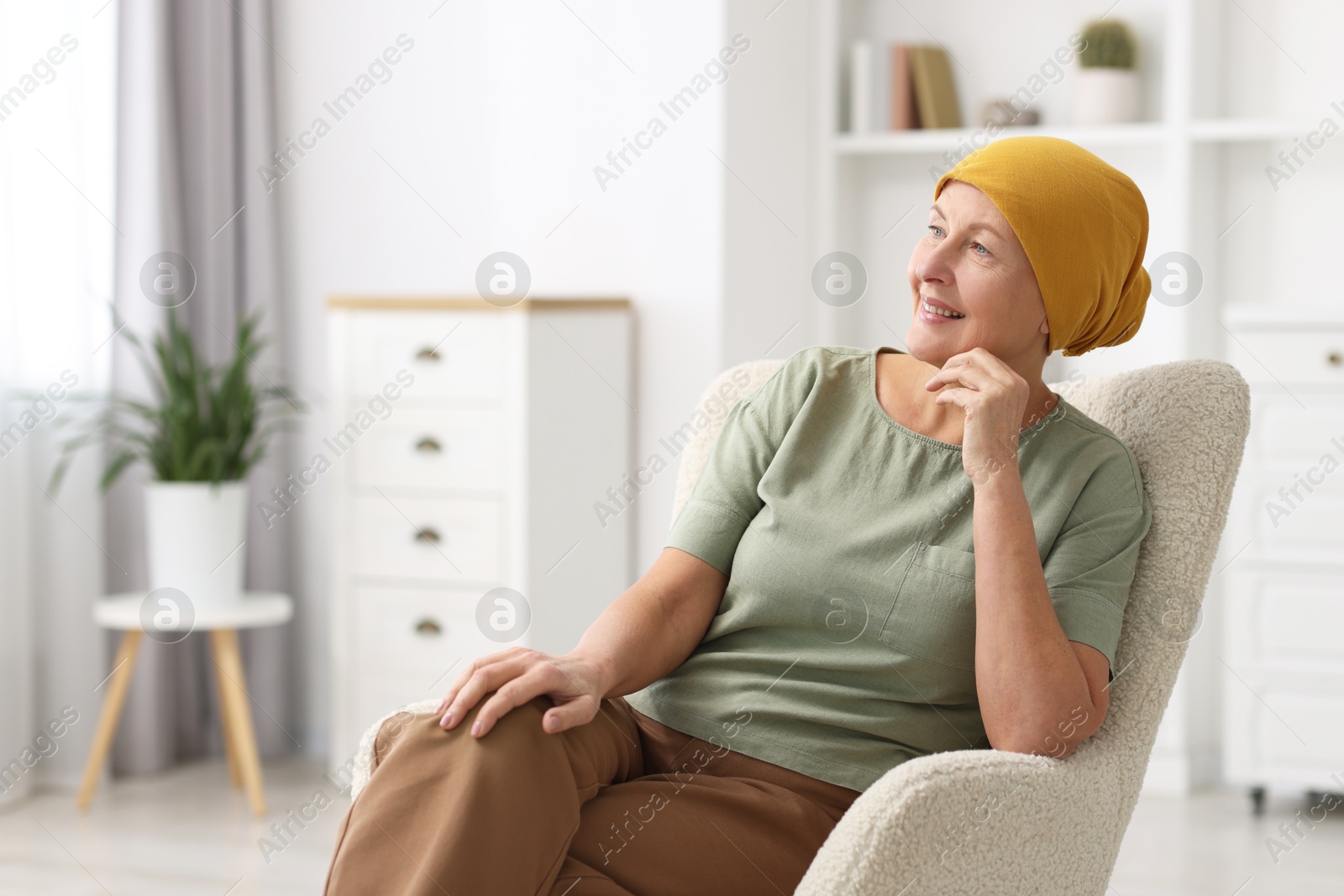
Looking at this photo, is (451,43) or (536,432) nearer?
(536,432)

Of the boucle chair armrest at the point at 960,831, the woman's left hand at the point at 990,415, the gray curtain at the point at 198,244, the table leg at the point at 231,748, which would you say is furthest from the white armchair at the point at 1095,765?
the gray curtain at the point at 198,244

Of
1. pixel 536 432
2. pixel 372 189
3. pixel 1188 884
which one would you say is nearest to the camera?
pixel 1188 884

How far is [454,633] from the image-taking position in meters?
2.93

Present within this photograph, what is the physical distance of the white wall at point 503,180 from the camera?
3.04m

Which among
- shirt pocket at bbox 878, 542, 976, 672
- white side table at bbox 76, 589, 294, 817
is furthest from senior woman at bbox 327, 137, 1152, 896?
white side table at bbox 76, 589, 294, 817

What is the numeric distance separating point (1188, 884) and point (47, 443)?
97.3 inches

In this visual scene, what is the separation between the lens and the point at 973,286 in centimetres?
137

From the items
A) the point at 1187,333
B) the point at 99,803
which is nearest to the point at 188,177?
the point at 99,803

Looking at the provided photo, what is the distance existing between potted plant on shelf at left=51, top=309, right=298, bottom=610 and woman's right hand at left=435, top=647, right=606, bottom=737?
1855 millimetres

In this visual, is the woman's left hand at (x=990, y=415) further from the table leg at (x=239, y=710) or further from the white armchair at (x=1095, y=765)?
the table leg at (x=239, y=710)

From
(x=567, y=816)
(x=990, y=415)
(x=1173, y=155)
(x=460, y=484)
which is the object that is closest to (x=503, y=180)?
(x=460, y=484)

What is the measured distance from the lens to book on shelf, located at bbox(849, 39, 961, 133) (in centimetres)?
337

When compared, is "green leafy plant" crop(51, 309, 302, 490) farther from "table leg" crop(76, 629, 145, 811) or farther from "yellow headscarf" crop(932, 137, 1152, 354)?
"yellow headscarf" crop(932, 137, 1152, 354)

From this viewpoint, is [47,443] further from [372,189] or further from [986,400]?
[986,400]
